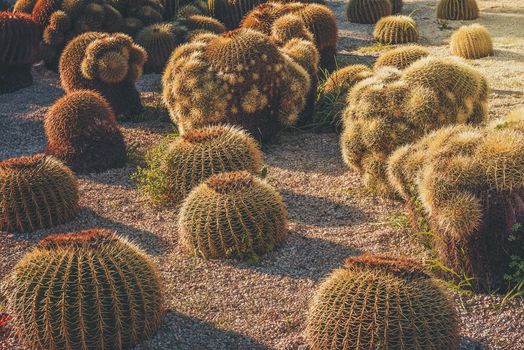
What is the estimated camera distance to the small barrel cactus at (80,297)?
4.78 meters

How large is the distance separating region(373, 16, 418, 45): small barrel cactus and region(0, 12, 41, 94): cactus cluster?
18.8 feet

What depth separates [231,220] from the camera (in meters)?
6.11

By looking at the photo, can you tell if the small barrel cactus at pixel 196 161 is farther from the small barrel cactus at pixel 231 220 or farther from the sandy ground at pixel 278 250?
the small barrel cactus at pixel 231 220

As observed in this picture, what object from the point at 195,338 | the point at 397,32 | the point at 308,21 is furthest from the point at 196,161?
the point at 397,32

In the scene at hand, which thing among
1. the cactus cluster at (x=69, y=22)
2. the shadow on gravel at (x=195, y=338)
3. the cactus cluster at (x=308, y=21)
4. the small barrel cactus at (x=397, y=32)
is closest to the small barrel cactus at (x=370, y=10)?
the small barrel cactus at (x=397, y=32)

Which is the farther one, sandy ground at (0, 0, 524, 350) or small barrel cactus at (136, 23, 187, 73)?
small barrel cactus at (136, 23, 187, 73)

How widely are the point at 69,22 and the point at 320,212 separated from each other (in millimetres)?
6272

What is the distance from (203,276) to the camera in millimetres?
5996

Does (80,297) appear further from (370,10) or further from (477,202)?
(370,10)

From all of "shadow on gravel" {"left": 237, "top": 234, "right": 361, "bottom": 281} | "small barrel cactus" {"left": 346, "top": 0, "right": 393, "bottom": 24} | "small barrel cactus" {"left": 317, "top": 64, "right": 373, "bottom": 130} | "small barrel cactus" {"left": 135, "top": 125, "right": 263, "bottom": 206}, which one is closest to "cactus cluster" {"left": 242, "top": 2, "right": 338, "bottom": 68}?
"small barrel cactus" {"left": 317, "top": 64, "right": 373, "bottom": 130}

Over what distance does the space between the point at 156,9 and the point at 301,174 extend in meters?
6.44

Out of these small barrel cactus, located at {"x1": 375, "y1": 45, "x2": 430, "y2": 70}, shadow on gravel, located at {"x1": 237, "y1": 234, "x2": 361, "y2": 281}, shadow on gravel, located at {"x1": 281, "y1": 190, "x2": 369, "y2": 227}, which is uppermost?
small barrel cactus, located at {"x1": 375, "y1": 45, "x2": 430, "y2": 70}

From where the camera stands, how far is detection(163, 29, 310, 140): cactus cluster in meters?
8.47

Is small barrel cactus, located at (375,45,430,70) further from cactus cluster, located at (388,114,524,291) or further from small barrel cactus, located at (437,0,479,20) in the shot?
small barrel cactus, located at (437,0,479,20)
